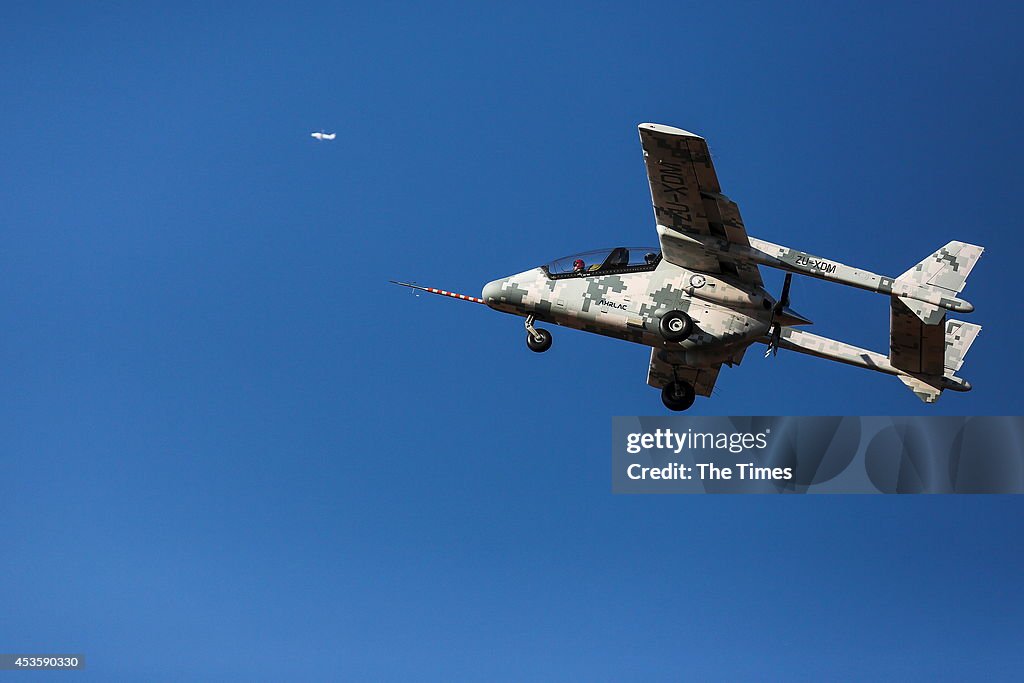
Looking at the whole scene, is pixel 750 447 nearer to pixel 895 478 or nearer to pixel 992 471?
pixel 895 478

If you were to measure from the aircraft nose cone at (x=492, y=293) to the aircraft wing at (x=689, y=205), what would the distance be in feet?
19.6

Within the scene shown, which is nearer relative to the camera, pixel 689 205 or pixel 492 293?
pixel 689 205

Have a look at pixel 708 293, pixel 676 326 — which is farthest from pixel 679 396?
pixel 708 293

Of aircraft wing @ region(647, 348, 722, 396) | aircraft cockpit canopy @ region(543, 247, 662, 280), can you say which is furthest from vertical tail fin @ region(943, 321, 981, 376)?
aircraft cockpit canopy @ region(543, 247, 662, 280)

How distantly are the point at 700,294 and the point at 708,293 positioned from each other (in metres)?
0.26

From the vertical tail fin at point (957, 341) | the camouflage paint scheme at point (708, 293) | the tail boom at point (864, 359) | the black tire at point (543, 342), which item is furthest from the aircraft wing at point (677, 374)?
the vertical tail fin at point (957, 341)

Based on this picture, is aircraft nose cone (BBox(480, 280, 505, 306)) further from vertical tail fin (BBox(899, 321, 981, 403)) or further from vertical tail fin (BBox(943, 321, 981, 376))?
vertical tail fin (BBox(943, 321, 981, 376))

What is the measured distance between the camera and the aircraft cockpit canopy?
49031 millimetres

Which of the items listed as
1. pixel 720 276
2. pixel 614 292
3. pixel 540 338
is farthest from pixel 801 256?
pixel 540 338

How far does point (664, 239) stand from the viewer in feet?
157

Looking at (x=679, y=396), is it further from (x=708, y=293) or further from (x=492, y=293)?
(x=492, y=293)

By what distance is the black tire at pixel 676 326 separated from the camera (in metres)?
47.4

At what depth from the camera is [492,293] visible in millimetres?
50500

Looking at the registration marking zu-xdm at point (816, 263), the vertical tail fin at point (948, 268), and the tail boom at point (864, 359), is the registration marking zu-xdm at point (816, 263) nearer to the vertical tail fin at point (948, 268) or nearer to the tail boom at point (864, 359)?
the vertical tail fin at point (948, 268)
